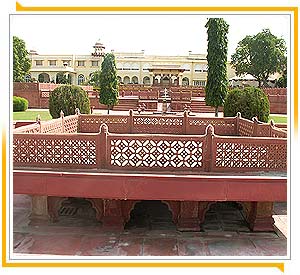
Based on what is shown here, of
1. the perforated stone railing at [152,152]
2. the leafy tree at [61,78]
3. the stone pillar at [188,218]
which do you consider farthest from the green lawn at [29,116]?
the leafy tree at [61,78]

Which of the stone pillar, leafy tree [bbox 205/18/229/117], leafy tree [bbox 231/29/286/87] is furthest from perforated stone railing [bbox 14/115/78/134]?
leafy tree [bbox 231/29/286/87]

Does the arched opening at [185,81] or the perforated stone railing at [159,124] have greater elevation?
the arched opening at [185,81]

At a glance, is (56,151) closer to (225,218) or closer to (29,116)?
(225,218)

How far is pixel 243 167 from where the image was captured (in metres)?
6.27

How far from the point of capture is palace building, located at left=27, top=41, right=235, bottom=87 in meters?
56.1

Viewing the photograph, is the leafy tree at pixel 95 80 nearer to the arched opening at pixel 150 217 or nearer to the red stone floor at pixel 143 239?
the arched opening at pixel 150 217

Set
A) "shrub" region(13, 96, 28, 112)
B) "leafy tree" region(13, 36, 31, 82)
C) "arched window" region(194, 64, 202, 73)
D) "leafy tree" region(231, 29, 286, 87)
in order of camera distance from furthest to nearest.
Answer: "arched window" region(194, 64, 202, 73) → "leafy tree" region(231, 29, 286, 87) → "leafy tree" region(13, 36, 31, 82) → "shrub" region(13, 96, 28, 112)

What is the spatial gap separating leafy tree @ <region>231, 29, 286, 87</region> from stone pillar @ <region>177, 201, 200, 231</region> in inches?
1637

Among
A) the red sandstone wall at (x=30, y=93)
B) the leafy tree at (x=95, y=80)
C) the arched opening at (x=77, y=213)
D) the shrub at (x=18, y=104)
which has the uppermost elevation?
the leafy tree at (x=95, y=80)

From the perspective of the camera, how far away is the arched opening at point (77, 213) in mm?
7016

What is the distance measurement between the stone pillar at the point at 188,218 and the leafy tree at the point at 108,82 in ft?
55.4

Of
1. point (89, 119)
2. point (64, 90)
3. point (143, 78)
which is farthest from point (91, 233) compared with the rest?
point (143, 78)

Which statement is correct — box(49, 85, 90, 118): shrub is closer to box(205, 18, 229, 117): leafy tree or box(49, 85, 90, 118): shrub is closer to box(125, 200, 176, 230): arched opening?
box(125, 200, 176, 230): arched opening
